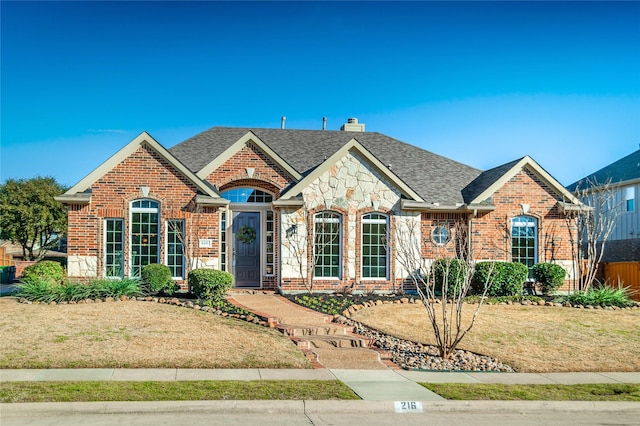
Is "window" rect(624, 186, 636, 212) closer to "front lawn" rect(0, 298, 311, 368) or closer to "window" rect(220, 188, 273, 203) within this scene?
"window" rect(220, 188, 273, 203)

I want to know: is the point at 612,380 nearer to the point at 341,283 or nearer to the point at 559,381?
the point at 559,381

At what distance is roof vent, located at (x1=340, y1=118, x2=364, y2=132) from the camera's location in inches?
1088

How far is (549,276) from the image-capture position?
2097 centimetres

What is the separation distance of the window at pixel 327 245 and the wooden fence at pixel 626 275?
1006 centimetres

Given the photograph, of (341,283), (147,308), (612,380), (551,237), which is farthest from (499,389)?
(551,237)

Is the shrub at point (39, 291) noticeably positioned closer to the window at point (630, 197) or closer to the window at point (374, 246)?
the window at point (374, 246)

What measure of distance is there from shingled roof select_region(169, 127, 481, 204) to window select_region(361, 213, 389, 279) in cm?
226

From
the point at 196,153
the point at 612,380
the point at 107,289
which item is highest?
the point at 196,153

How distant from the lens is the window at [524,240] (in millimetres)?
21875

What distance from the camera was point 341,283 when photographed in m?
20.3

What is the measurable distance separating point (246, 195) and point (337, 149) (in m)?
4.87

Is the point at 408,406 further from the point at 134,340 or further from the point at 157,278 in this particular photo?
the point at 157,278

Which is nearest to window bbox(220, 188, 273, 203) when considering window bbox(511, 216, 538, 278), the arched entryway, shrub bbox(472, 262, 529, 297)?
the arched entryway

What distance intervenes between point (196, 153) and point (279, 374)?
46.4 feet
